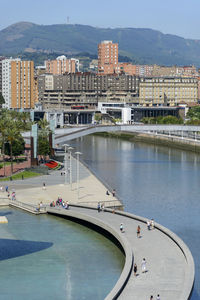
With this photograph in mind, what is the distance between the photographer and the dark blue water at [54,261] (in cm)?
3812

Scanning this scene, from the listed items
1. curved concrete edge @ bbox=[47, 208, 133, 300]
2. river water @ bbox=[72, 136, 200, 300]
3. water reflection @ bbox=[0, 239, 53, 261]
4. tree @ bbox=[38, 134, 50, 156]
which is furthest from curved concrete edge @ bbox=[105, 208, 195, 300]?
tree @ bbox=[38, 134, 50, 156]

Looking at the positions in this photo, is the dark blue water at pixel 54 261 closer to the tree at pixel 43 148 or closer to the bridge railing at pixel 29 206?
the bridge railing at pixel 29 206

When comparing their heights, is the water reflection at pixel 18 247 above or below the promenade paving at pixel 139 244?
below

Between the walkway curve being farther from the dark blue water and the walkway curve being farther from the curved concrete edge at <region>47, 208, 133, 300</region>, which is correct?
the dark blue water

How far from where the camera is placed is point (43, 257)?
4450 centimetres

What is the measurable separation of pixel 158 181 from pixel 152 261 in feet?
137

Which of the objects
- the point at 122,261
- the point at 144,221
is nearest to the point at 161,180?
the point at 144,221

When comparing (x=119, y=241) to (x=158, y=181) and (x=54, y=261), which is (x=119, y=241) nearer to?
(x=54, y=261)

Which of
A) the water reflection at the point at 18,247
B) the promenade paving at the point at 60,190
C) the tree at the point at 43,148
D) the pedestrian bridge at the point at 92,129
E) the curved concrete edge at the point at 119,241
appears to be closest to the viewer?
the curved concrete edge at the point at 119,241

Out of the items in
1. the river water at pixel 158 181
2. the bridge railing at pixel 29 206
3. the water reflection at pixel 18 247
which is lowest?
the river water at pixel 158 181

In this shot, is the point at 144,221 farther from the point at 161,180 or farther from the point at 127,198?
the point at 161,180

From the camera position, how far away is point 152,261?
40344mm

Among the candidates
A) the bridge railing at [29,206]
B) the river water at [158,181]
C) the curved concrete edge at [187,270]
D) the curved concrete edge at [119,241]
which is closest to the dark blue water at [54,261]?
the curved concrete edge at [119,241]

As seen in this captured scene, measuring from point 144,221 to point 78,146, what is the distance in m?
88.4
